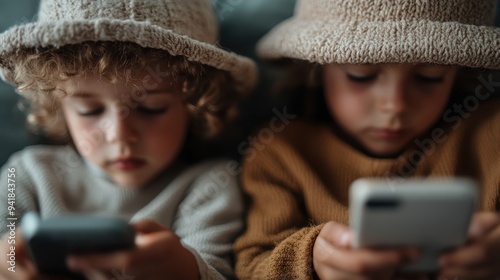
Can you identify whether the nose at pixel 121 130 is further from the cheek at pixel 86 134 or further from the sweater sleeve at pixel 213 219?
the sweater sleeve at pixel 213 219

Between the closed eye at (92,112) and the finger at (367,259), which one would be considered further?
the closed eye at (92,112)

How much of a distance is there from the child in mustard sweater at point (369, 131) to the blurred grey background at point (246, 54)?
0.10 m

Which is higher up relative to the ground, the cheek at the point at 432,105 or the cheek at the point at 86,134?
the cheek at the point at 432,105

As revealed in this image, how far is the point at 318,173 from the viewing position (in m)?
0.91

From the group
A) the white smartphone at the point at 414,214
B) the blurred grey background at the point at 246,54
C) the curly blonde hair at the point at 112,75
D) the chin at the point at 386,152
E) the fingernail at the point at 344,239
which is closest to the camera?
the white smartphone at the point at 414,214

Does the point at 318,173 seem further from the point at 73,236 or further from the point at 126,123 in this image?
the point at 73,236

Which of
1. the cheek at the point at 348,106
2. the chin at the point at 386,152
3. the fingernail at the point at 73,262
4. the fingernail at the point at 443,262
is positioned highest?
the cheek at the point at 348,106

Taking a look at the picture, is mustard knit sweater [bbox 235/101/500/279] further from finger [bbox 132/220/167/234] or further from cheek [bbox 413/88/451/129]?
finger [bbox 132/220/167/234]

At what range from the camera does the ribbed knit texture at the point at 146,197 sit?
0.88 m

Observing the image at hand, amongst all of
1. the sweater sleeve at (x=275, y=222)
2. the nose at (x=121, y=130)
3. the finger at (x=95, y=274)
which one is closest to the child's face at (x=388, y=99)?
the sweater sleeve at (x=275, y=222)

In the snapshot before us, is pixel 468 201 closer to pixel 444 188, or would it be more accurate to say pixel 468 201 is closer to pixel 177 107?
pixel 444 188

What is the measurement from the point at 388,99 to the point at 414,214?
0.27 metres

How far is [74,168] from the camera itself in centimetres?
97

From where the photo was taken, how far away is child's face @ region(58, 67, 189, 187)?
2.68 ft
